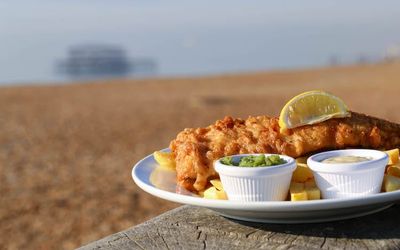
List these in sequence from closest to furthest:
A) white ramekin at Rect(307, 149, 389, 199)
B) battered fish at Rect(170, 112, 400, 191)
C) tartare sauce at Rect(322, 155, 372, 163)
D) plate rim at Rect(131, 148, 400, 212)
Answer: plate rim at Rect(131, 148, 400, 212) → white ramekin at Rect(307, 149, 389, 199) → tartare sauce at Rect(322, 155, 372, 163) → battered fish at Rect(170, 112, 400, 191)

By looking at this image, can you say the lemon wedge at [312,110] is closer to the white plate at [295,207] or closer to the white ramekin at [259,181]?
the white ramekin at [259,181]

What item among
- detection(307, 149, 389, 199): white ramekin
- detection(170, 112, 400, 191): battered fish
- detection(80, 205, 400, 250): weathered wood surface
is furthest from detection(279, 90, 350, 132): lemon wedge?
detection(80, 205, 400, 250): weathered wood surface

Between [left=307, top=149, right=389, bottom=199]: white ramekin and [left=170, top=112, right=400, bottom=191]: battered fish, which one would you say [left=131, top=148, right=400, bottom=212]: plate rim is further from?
[left=170, top=112, right=400, bottom=191]: battered fish

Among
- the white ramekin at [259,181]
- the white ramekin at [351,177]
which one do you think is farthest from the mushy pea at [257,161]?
the white ramekin at [351,177]

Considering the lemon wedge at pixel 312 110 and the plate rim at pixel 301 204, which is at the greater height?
the lemon wedge at pixel 312 110

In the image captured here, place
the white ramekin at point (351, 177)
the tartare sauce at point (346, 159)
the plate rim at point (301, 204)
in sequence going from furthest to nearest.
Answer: the tartare sauce at point (346, 159) < the white ramekin at point (351, 177) < the plate rim at point (301, 204)

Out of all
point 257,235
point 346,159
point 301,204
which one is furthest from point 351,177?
point 257,235
